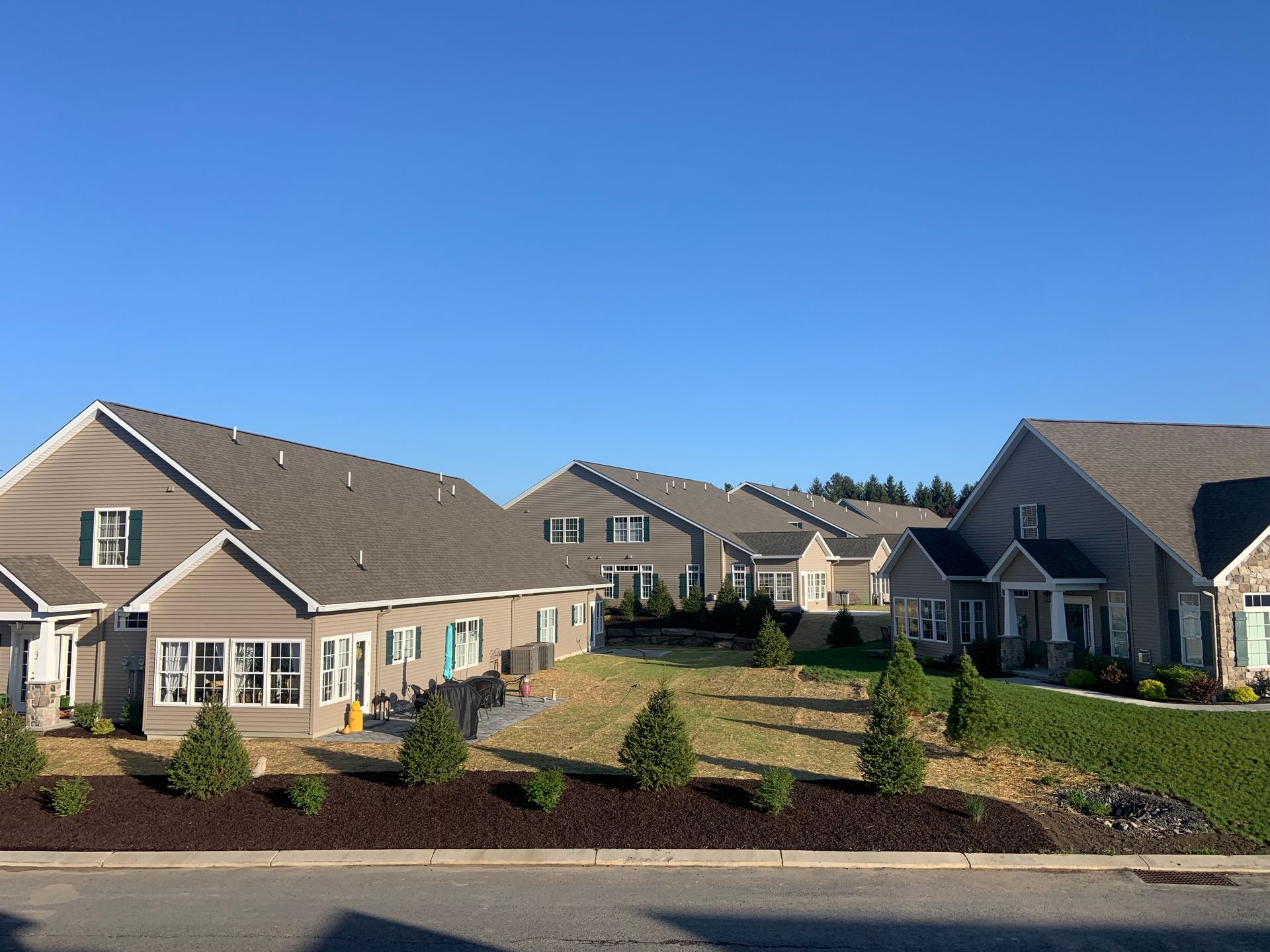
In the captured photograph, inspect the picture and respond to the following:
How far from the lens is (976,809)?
43.4 ft

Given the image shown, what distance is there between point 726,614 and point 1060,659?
694 inches

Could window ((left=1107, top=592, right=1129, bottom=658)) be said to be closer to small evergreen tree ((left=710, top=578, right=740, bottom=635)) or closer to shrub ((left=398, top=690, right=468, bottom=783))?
small evergreen tree ((left=710, top=578, right=740, bottom=635))

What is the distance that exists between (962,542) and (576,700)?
1700 centimetres

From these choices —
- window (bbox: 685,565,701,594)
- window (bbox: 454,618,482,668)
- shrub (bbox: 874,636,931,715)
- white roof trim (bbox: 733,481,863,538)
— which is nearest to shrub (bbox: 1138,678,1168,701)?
shrub (bbox: 874,636,931,715)

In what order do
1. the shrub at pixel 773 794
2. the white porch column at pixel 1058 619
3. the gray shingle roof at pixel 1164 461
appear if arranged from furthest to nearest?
the white porch column at pixel 1058 619 → the gray shingle roof at pixel 1164 461 → the shrub at pixel 773 794

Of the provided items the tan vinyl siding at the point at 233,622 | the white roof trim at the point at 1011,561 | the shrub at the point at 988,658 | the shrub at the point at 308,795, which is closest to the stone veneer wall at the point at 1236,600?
the white roof trim at the point at 1011,561

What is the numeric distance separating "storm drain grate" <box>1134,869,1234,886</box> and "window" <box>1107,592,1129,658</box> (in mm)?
17087

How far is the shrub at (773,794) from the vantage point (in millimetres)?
13477

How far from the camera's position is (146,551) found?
2278 centimetres

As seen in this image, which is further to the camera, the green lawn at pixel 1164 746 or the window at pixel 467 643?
the window at pixel 467 643

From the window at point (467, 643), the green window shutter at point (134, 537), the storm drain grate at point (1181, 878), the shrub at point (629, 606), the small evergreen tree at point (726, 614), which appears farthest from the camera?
the shrub at point (629, 606)

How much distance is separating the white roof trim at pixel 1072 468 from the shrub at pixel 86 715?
1099 inches

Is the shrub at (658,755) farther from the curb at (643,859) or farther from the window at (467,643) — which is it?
the window at (467,643)

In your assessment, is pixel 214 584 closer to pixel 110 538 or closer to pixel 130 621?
pixel 130 621
